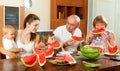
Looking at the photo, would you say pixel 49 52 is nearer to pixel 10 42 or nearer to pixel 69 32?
pixel 10 42

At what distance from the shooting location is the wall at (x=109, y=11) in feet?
18.3

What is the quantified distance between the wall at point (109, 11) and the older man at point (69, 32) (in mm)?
2716

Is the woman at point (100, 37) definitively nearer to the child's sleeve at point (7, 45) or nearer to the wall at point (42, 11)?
the child's sleeve at point (7, 45)

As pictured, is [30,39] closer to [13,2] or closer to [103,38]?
[103,38]

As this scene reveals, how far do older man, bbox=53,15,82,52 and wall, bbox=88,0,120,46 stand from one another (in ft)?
8.91

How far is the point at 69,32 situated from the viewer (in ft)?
10.1

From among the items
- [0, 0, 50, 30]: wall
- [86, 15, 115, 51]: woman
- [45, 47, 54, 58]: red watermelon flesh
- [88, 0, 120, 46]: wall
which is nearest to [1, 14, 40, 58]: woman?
→ [45, 47, 54, 58]: red watermelon flesh

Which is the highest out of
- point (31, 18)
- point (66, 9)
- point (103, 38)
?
point (66, 9)

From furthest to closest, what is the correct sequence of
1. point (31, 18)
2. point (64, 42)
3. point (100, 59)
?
point (64, 42), point (31, 18), point (100, 59)

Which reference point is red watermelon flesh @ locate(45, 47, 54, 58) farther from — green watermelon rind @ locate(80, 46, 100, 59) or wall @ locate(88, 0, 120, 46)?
wall @ locate(88, 0, 120, 46)

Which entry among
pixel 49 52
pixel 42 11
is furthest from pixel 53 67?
pixel 42 11

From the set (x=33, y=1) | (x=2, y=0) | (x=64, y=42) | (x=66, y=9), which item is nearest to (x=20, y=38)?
(x=64, y=42)

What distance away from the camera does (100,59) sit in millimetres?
2307

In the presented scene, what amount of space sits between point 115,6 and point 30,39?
11.5 ft
